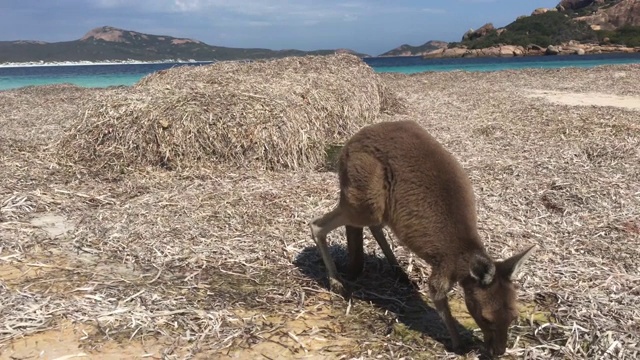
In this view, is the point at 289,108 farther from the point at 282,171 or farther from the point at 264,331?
the point at 264,331

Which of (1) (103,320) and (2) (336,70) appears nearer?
(1) (103,320)

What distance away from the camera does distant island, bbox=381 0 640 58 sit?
3447 inches

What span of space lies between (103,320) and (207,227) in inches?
78.8

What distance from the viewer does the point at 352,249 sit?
5180 millimetres

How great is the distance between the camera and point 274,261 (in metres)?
5.47

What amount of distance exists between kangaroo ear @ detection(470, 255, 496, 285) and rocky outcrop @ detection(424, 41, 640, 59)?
9071 cm

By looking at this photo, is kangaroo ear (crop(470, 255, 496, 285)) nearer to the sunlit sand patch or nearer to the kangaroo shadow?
the kangaroo shadow

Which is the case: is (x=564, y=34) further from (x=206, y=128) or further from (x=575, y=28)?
(x=206, y=128)

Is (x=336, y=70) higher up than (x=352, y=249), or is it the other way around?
(x=336, y=70)

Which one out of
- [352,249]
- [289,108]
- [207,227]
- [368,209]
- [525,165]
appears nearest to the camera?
[368,209]

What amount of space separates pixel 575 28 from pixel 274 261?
105150 mm

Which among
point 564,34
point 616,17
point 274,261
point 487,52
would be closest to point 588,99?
point 274,261

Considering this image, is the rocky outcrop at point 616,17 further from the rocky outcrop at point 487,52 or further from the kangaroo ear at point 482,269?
the kangaroo ear at point 482,269

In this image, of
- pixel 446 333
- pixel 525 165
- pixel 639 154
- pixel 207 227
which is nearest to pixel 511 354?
pixel 446 333
